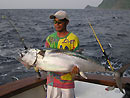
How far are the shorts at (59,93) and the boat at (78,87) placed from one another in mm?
715

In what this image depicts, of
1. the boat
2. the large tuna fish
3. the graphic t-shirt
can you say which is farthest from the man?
the boat

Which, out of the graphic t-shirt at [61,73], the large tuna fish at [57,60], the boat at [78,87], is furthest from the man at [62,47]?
the boat at [78,87]

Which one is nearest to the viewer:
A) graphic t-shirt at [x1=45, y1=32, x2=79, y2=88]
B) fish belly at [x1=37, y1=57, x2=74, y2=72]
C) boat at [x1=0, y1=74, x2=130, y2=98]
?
fish belly at [x1=37, y1=57, x2=74, y2=72]

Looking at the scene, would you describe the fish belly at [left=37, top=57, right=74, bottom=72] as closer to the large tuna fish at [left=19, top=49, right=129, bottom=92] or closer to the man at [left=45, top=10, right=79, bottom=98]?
the large tuna fish at [left=19, top=49, right=129, bottom=92]

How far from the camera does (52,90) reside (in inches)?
98.7

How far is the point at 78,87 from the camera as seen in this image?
3594 millimetres

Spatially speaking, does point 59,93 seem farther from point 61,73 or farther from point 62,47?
point 62,47

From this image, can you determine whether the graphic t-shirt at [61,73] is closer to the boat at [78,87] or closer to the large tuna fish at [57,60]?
the large tuna fish at [57,60]

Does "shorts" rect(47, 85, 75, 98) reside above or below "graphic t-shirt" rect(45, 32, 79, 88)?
below

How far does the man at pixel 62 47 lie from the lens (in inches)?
93.7

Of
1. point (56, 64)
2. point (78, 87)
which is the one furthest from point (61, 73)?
point (78, 87)

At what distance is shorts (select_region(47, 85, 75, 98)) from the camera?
94.6 inches

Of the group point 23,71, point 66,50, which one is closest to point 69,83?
point 66,50

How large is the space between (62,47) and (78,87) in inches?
59.9
